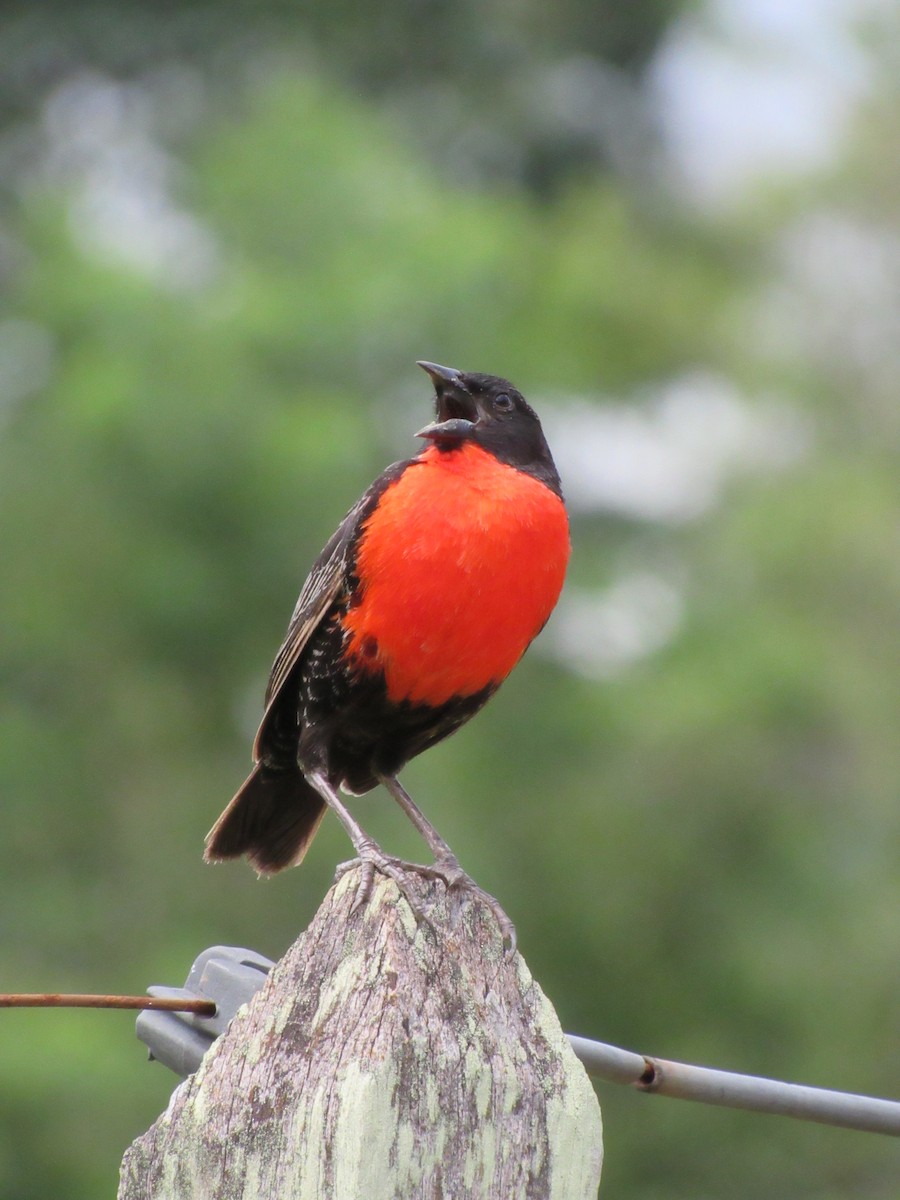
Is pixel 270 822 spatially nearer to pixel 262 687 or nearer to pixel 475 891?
pixel 475 891

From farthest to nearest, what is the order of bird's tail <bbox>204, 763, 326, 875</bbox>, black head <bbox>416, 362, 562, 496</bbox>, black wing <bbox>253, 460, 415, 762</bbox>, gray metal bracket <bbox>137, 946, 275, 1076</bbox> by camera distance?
1. bird's tail <bbox>204, 763, 326, 875</bbox>
2. black head <bbox>416, 362, 562, 496</bbox>
3. black wing <bbox>253, 460, 415, 762</bbox>
4. gray metal bracket <bbox>137, 946, 275, 1076</bbox>

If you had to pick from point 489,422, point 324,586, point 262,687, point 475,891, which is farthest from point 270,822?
point 262,687

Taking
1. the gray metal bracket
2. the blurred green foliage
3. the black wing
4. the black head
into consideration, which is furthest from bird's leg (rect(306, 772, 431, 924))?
the blurred green foliage

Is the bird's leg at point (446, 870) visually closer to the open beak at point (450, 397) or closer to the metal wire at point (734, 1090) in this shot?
the metal wire at point (734, 1090)

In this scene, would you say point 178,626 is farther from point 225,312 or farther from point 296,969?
point 296,969

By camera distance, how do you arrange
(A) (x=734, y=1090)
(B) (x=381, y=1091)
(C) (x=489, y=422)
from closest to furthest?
(B) (x=381, y=1091) → (A) (x=734, y=1090) → (C) (x=489, y=422)

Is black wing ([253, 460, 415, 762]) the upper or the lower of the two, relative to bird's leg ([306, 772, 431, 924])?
upper

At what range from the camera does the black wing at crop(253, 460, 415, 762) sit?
360cm

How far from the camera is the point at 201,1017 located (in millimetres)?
2270

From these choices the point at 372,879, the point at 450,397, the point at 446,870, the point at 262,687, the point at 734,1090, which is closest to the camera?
the point at 372,879

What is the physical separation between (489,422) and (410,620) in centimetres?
65

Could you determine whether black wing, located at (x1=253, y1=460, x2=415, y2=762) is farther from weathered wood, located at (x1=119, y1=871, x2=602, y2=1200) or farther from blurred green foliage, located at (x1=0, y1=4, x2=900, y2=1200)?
blurred green foliage, located at (x1=0, y1=4, x2=900, y2=1200)

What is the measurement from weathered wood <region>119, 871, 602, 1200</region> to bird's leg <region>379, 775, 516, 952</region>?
24 centimetres

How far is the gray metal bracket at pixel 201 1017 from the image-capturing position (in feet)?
7.32
